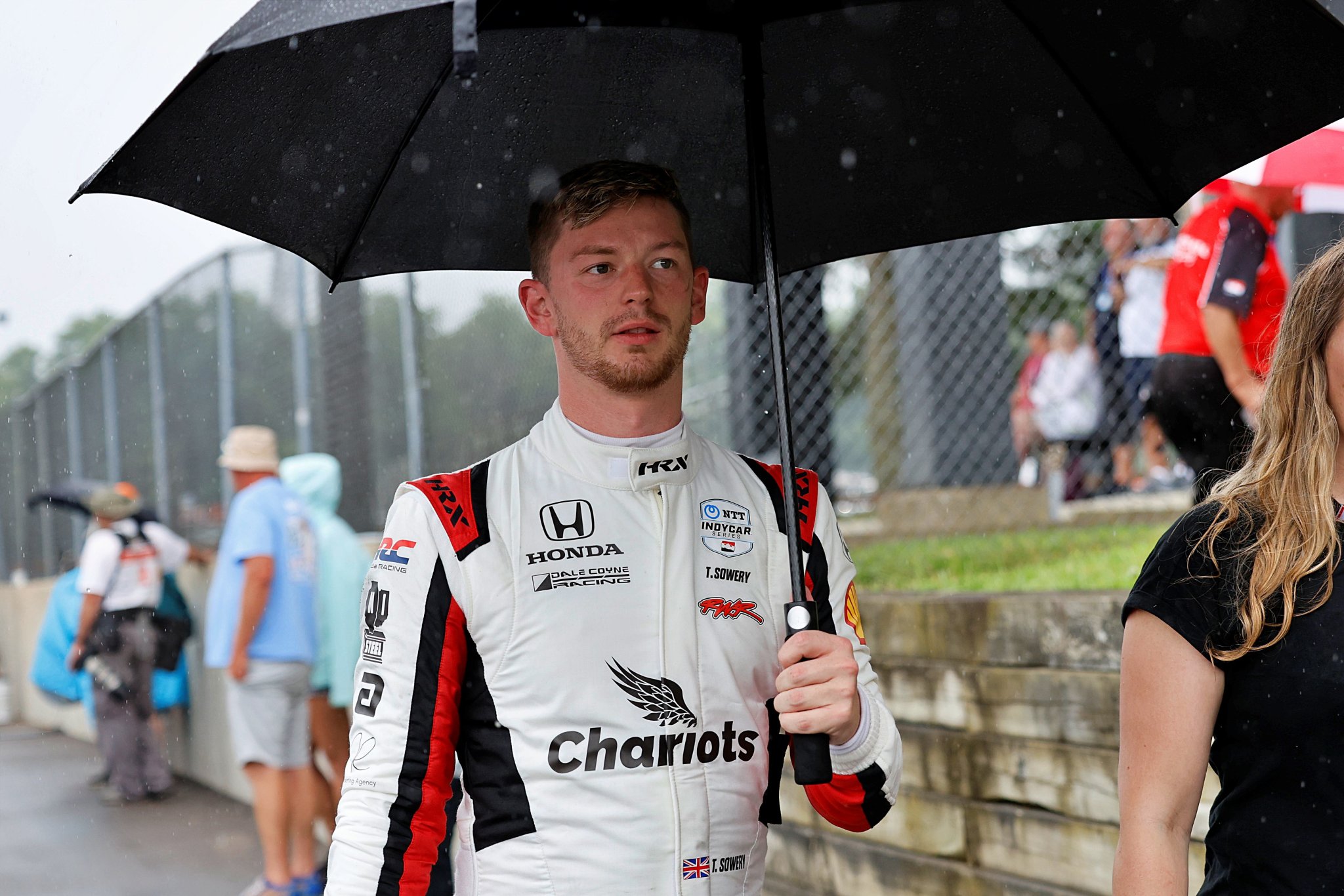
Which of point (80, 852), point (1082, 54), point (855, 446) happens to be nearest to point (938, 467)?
point (855, 446)

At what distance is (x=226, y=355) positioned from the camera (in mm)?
8727

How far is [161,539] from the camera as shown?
8.12m

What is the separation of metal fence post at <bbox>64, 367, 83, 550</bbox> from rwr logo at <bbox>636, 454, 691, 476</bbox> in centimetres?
891

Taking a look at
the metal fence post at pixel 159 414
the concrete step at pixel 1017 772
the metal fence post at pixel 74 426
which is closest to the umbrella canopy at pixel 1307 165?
the concrete step at pixel 1017 772

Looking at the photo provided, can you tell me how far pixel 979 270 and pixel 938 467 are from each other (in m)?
1.30

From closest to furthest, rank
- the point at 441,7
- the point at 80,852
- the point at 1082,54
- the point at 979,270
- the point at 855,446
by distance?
1. the point at 441,7
2. the point at 1082,54
3. the point at 80,852
4. the point at 979,270
5. the point at 855,446

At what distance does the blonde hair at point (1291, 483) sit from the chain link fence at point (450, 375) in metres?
5.73

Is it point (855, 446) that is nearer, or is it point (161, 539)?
point (161, 539)

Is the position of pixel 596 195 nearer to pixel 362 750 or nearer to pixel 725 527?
pixel 725 527

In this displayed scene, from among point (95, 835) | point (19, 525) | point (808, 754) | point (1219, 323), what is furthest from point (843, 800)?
point (19, 525)

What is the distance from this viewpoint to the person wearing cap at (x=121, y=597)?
7.88 metres

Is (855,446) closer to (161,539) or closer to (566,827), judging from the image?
(161,539)

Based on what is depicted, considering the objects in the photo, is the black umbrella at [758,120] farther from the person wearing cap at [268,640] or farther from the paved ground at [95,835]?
the paved ground at [95,835]

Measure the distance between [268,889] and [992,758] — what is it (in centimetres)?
369
